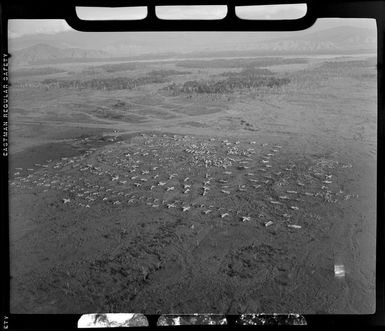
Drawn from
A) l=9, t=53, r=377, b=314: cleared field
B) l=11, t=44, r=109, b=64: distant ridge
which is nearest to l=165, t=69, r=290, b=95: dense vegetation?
l=9, t=53, r=377, b=314: cleared field

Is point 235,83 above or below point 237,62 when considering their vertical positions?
below

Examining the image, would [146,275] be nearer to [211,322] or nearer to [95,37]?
[211,322]

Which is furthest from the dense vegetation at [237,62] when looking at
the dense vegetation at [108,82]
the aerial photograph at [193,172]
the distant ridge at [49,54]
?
the distant ridge at [49,54]

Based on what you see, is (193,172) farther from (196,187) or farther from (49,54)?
(49,54)

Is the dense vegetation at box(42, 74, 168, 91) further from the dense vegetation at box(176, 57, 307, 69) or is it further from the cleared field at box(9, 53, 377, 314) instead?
the dense vegetation at box(176, 57, 307, 69)

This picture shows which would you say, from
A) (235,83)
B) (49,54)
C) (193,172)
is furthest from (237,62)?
(49,54)

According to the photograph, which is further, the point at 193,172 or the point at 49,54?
the point at 193,172

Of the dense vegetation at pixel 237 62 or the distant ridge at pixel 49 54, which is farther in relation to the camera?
the dense vegetation at pixel 237 62

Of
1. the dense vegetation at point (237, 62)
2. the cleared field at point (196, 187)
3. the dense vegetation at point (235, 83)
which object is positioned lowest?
the cleared field at point (196, 187)

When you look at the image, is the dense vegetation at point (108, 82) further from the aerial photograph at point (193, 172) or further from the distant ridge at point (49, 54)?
the distant ridge at point (49, 54)
